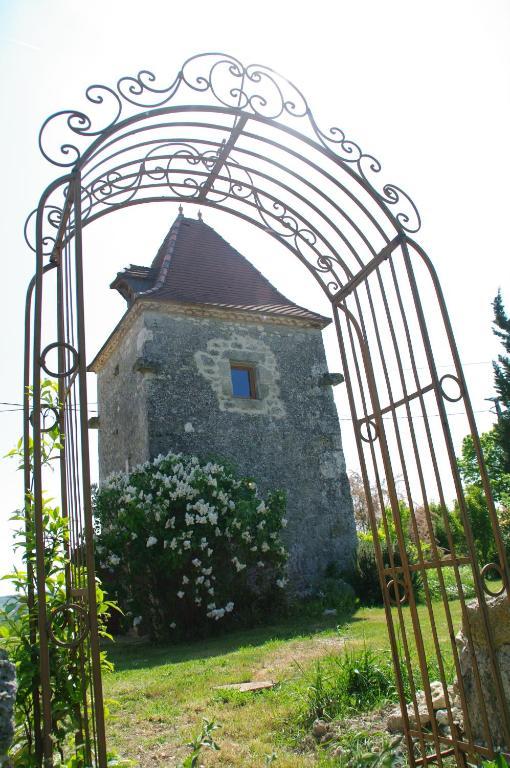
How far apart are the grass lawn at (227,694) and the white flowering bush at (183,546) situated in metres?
0.66

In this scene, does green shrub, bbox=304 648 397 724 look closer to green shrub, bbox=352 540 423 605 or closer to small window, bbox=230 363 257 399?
green shrub, bbox=352 540 423 605

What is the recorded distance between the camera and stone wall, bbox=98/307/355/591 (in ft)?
36.4

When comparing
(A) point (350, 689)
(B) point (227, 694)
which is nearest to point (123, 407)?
(B) point (227, 694)

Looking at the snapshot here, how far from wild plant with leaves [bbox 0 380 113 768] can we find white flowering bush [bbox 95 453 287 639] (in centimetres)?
594

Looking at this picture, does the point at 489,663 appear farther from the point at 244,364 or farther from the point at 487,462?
the point at 487,462

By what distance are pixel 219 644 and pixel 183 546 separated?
143cm

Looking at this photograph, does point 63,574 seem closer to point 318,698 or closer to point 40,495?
point 40,495

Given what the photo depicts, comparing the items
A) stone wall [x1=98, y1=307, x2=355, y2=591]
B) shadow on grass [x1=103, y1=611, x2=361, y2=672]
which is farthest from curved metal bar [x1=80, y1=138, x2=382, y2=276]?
stone wall [x1=98, y1=307, x2=355, y2=591]

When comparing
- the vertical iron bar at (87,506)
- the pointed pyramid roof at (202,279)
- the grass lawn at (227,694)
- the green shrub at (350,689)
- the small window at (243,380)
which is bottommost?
the grass lawn at (227,694)

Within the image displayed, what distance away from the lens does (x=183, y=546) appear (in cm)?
848

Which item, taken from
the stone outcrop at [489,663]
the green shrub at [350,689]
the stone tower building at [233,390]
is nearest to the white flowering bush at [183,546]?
the stone tower building at [233,390]

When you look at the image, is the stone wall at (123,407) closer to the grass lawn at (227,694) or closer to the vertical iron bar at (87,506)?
the grass lawn at (227,694)

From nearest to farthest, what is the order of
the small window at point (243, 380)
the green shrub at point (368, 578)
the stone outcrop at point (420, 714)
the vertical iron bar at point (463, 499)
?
the vertical iron bar at point (463, 499) → the stone outcrop at point (420, 714) → the green shrub at point (368, 578) → the small window at point (243, 380)

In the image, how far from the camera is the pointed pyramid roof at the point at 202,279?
1204 cm
